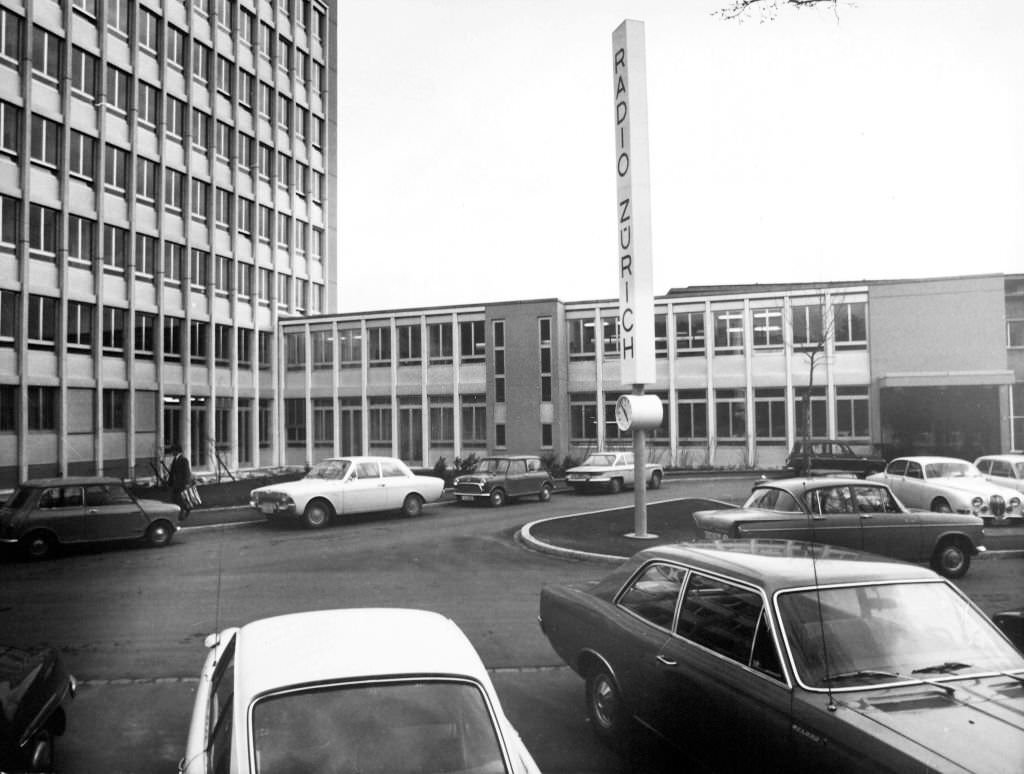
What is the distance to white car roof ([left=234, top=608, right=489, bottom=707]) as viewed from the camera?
242 cm

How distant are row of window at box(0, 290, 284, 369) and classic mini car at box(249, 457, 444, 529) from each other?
75 cm

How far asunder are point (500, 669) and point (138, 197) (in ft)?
10.6

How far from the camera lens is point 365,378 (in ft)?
13.1

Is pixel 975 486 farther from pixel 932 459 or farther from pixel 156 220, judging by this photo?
pixel 156 220

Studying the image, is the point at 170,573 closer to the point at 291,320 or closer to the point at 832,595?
the point at 291,320

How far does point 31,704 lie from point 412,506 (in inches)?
79.5

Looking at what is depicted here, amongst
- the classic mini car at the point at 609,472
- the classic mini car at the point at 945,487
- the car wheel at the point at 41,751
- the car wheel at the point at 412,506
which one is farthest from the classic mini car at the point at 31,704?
the classic mini car at the point at 945,487

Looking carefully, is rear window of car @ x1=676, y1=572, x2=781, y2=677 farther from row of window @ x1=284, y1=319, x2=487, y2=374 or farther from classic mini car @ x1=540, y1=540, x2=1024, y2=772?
row of window @ x1=284, y1=319, x2=487, y2=374

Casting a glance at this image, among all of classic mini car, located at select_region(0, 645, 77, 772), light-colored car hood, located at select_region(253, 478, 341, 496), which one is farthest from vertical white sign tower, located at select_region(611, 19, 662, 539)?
classic mini car, located at select_region(0, 645, 77, 772)

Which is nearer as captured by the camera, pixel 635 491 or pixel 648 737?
pixel 648 737

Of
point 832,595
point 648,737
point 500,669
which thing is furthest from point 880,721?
point 500,669

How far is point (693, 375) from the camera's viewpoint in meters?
4.62

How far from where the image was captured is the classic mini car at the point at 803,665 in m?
2.44

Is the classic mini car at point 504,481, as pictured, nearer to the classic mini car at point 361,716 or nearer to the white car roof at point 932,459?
the classic mini car at point 361,716
